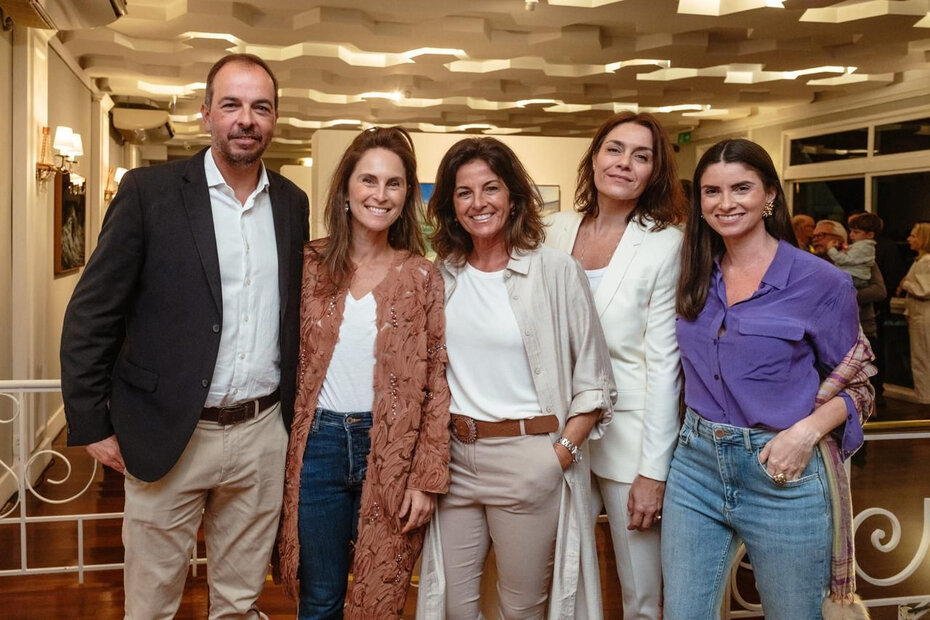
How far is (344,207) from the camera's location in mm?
2244

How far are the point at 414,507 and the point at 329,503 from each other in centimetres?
24

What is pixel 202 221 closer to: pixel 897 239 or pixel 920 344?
pixel 920 344

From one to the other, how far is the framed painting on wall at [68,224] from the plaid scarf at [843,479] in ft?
22.0

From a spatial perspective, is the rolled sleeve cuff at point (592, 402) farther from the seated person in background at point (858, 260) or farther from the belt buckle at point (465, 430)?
the seated person in background at point (858, 260)

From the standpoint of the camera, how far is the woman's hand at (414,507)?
82.4 inches

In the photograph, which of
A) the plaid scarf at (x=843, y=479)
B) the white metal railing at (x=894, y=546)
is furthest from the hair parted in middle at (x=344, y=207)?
the white metal railing at (x=894, y=546)

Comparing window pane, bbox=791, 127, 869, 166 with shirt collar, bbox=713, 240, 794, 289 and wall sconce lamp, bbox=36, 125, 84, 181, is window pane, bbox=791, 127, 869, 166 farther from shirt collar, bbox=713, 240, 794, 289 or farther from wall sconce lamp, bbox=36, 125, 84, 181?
shirt collar, bbox=713, 240, 794, 289

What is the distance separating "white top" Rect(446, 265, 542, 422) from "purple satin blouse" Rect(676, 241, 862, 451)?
0.49m

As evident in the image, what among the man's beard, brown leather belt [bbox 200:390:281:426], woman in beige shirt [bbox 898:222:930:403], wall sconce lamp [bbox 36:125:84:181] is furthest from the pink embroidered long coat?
woman in beige shirt [bbox 898:222:930:403]

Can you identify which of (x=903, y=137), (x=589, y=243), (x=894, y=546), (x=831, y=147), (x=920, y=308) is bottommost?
(x=894, y=546)

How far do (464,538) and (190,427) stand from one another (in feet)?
2.57

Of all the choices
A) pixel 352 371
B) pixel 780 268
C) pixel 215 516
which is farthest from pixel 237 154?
pixel 780 268

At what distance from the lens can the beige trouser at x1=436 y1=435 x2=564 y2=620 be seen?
6.79 ft

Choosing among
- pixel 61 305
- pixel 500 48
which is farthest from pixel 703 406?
pixel 61 305
